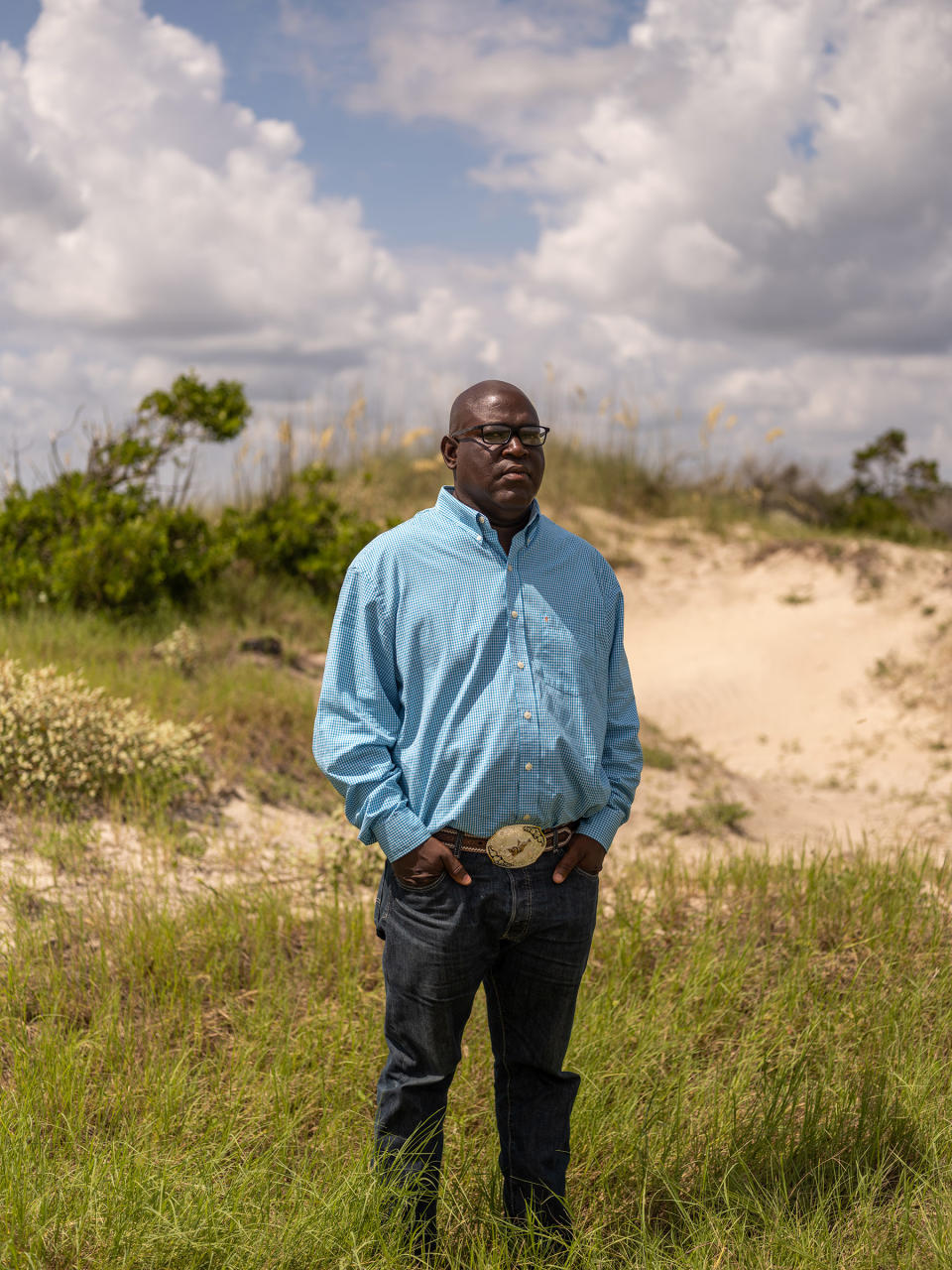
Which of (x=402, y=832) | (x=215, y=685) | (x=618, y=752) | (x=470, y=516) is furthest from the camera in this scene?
(x=215, y=685)

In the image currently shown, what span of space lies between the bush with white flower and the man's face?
412 centimetres

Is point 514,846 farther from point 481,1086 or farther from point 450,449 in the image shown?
point 481,1086

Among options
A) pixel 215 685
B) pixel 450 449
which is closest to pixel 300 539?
pixel 215 685

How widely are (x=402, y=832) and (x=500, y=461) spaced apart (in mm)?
941

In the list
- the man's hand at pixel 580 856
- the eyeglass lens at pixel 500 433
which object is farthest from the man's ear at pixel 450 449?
the man's hand at pixel 580 856

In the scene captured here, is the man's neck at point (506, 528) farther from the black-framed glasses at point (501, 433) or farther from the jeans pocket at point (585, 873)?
the jeans pocket at point (585, 873)

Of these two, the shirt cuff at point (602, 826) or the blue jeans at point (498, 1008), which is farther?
the shirt cuff at point (602, 826)

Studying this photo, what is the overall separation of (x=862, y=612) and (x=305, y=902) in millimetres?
9774

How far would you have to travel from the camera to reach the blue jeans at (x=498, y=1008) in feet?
7.99

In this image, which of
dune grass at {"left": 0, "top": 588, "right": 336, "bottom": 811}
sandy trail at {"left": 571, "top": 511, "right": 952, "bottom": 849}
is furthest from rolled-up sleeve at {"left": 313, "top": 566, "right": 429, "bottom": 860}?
sandy trail at {"left": 571, "top": 511, "right": 952, "bottom": 849}

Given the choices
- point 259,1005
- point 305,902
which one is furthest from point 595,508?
point 259,1005

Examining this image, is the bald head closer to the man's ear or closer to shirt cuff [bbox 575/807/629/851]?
the man's ear

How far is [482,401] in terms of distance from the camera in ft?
8.39

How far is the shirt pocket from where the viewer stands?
256 cm
